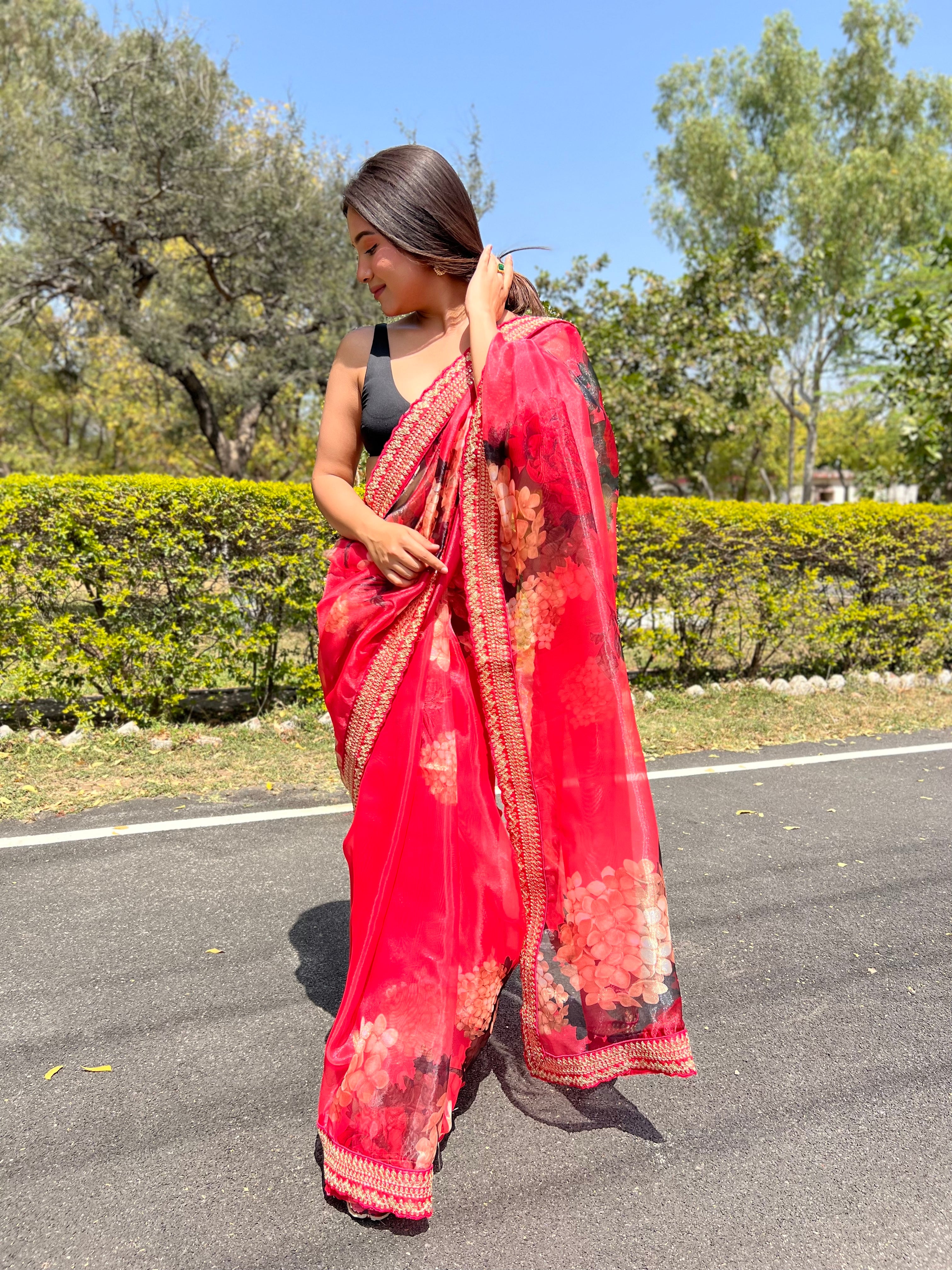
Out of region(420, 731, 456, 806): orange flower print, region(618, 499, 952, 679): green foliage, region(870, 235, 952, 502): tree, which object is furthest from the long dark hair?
region(870, 235, 952, 502): tree

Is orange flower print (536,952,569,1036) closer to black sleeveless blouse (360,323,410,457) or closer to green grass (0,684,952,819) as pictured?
black sleeveless blouse (360,323,410,457)

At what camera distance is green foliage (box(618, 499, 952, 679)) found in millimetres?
6898

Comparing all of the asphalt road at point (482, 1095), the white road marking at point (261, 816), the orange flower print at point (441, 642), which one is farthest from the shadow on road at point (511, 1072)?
the orange flower print at point (441, 642)

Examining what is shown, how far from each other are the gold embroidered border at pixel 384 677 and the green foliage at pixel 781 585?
4731mm

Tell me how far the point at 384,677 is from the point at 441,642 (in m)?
0.16

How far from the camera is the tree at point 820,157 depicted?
25.8 metres

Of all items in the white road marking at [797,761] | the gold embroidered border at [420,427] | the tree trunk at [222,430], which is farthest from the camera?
the tree trunk at [222,430]

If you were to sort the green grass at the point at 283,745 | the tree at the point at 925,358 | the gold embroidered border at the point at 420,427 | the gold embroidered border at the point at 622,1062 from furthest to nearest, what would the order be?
the tree at the point at 925,358 < the green grass at the point at 283,745 < the gold embroidered border at the point at 420,427 < the gold embroidered border at the point at 622,1062

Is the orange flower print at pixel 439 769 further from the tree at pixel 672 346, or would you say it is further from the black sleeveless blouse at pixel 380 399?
the tree at pixel 672 346

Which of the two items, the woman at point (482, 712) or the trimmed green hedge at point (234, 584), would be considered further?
the trimmed green hedge at point (234, 584)

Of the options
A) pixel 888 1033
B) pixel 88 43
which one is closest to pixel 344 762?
pixel 888 1033

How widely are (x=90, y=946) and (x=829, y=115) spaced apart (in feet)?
110

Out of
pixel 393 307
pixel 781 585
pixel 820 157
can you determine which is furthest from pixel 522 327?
pixel 820 157

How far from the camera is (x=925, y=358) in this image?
1248 cm
